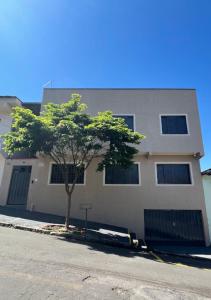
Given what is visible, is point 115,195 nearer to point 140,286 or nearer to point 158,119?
point 158,119

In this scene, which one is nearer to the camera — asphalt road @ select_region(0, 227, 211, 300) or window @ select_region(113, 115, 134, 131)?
asphalt road @ select_region(0, 227, 211, 300)

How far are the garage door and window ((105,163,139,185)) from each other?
2229 mm

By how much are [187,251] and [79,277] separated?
30.6 feet

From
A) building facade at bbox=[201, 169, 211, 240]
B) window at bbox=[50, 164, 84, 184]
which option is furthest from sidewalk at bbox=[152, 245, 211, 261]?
window at bbox=[50, 164, 84, 184]

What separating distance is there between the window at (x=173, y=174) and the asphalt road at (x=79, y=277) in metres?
8.34

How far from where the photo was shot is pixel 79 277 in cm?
492

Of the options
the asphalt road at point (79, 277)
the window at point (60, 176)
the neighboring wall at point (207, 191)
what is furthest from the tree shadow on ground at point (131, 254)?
the window at point (60, 176)

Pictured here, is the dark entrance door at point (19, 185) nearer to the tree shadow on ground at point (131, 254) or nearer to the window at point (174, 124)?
the tree shadow on ground at point (131, 254)

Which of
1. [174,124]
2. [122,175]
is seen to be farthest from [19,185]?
[174,124]

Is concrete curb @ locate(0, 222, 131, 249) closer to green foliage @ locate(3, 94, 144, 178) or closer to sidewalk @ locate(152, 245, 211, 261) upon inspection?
sidewalk @ locate(152, 245, 211, 261)

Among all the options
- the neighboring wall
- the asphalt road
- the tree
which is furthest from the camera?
the neighboring wall

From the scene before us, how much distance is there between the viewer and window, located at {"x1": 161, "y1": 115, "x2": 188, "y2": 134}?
52.1 feet

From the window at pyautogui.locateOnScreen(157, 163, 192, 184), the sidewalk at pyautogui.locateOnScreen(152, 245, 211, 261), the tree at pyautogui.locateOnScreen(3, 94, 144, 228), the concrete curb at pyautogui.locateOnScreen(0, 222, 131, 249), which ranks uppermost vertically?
the tree at pyautogui.locateOnScreen(3, 94, 144, 228)

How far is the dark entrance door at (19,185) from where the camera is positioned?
15.2 m
